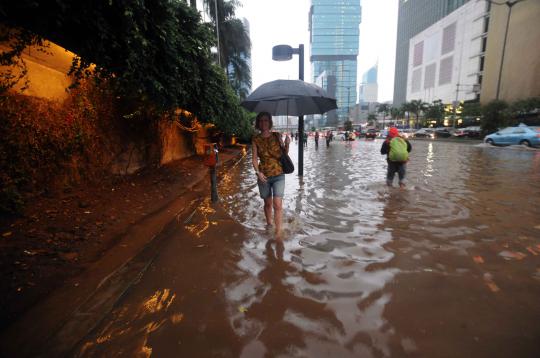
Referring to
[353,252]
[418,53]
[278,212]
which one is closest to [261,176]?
[278,212]

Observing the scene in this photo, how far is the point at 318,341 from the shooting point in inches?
87.0

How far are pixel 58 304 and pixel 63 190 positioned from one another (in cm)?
324

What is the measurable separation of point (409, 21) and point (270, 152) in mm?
151490

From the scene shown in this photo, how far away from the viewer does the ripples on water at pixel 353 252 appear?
2307 millimetres

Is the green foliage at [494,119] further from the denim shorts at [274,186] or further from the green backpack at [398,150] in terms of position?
the denim shorts at [274,186]

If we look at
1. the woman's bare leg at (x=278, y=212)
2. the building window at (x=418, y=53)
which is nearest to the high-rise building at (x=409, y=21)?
the building window at (x=418, y=53)

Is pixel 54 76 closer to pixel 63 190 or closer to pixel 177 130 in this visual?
pixel 63 190

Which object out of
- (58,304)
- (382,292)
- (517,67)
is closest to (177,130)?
(58,304)

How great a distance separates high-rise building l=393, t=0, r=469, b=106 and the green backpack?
109 meters

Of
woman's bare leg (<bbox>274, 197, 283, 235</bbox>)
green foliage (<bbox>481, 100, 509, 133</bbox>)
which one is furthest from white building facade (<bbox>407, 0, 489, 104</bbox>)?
woman's bare leg (<bbox>274, 197, 283, 235</bbox>)

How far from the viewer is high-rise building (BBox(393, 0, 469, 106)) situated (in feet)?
326

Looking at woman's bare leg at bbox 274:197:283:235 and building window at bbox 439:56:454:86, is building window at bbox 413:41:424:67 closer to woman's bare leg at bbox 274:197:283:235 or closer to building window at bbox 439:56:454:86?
building window at bbox 439:56:454:86

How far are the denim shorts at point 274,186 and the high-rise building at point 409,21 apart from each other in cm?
11268

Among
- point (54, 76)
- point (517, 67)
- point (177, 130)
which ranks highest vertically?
point (517, 67)
